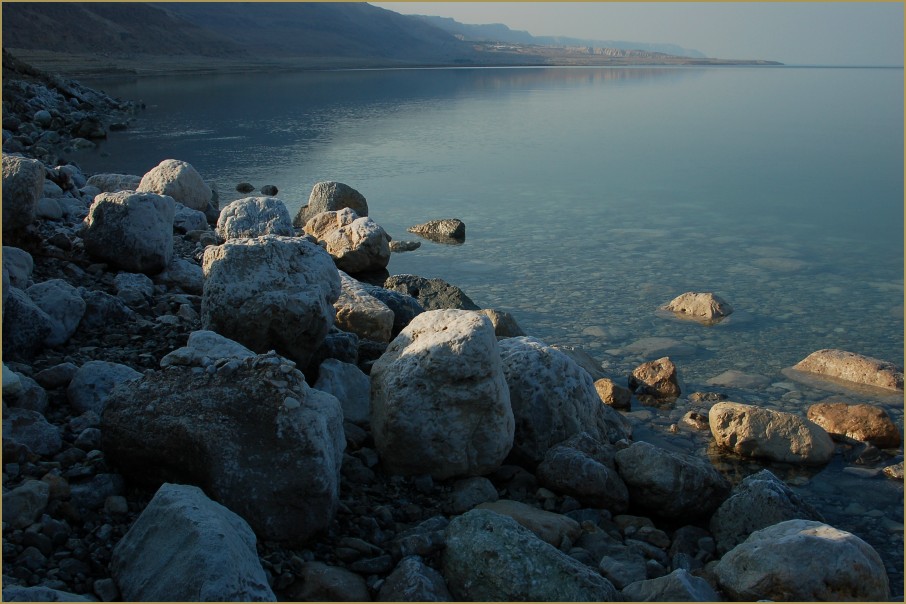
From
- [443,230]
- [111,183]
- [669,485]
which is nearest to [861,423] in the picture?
[669,485]

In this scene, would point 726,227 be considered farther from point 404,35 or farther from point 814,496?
point 404,35

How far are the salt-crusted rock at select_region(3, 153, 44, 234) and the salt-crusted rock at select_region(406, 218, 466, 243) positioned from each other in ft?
21.8

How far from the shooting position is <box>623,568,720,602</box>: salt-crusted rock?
3754 millimetres

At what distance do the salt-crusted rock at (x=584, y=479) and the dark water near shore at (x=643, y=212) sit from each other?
1436 mm

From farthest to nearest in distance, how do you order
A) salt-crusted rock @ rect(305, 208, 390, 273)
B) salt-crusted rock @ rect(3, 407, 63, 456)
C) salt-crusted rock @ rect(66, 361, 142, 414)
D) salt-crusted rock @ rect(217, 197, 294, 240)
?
salt-crusted rock @ rect(305, 208, 390, 273)
salt-crusted rock @ rect(217, 197, 294, 240)
salt-crusted rock @ rect(66, 361, 142, 414)
salt-crusted rock @ rect(3, 407, 63, 456)

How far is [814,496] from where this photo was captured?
577 centimetres

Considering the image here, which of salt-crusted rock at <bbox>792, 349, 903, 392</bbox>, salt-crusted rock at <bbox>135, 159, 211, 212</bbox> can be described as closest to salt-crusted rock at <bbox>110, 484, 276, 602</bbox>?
salt-crusted rock at <bbox>792, 349, 903, 392</bbox>

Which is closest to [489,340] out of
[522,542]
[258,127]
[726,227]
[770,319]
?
[522,542]

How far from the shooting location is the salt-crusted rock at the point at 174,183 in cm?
1173

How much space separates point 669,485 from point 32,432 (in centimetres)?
367

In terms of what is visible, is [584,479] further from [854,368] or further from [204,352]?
[854,368]

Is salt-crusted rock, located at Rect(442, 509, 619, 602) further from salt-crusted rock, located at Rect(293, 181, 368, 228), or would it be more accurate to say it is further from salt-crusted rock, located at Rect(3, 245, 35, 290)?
salt-crusted rock, located at Rect(293, 181, 368, 228)

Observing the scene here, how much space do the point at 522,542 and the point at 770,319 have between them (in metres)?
6.39

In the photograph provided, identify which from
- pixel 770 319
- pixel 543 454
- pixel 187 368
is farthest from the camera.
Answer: pixel 770 319
